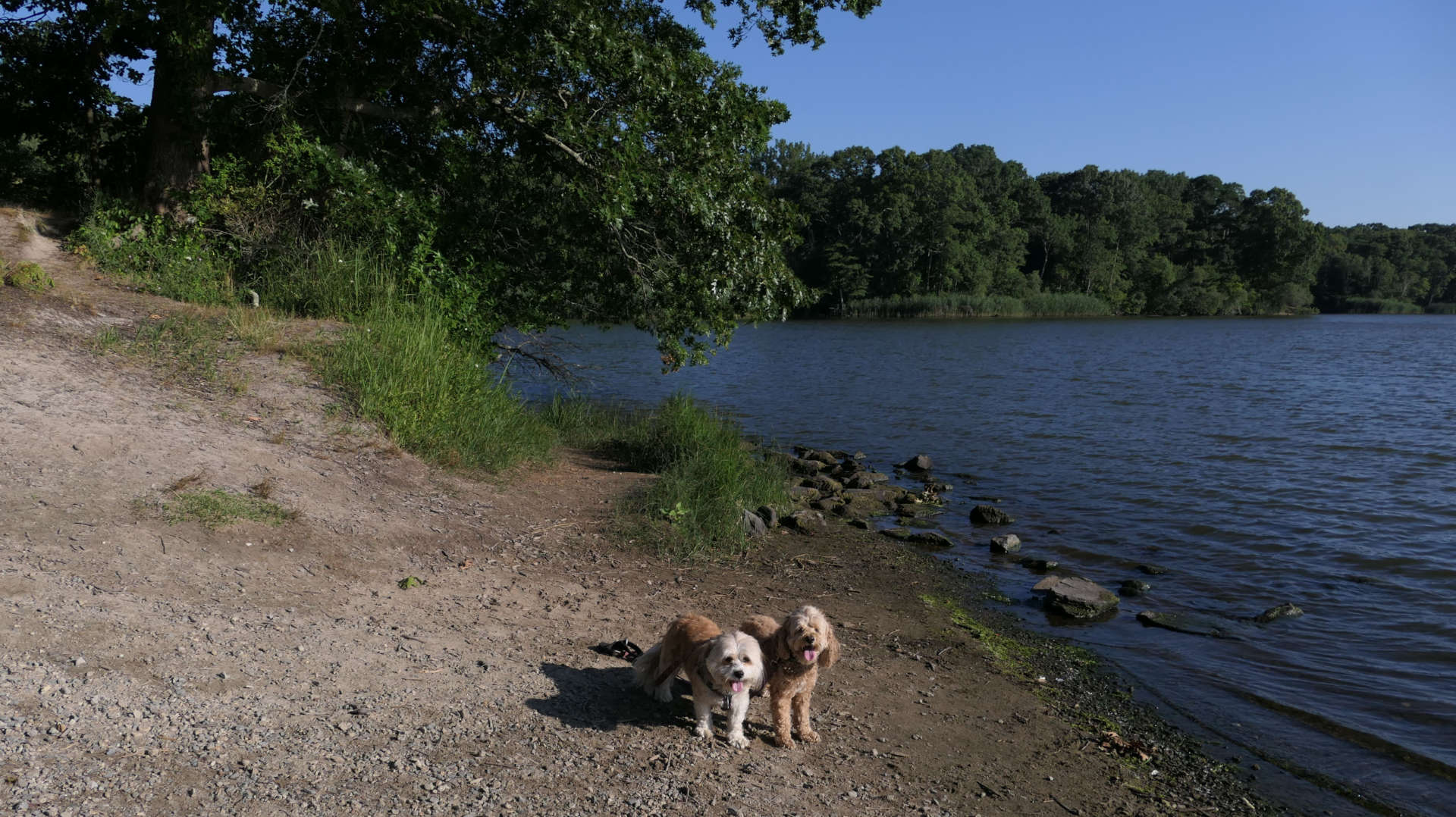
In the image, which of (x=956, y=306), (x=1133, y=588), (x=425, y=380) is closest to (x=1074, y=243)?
(x=956, y=306)

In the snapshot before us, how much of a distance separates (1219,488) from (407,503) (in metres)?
13.1

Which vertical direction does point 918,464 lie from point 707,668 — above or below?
below

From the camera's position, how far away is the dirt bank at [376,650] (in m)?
4.46

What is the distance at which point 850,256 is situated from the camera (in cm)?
8638

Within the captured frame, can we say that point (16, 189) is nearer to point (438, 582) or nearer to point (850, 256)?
point (438, 582)

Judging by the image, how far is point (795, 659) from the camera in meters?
5.24

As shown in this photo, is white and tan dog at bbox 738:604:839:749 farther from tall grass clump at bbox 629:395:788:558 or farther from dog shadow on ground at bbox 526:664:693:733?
tall grass clump at bbox 629:395:788:558

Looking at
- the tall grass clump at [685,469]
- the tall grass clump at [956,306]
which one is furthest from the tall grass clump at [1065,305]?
the tall grass clump at [685,469]

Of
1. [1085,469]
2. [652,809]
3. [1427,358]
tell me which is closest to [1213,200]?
[1427,358]

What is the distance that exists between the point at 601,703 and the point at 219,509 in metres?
3.72

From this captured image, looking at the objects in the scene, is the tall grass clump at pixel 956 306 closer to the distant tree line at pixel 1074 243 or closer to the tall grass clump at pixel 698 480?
the distant tree line at pixel 1074 243

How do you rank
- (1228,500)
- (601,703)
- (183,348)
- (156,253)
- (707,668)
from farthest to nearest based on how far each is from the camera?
1. (1228,500)
2. (156,253)
3. (183,348)
4. (601,703)
5. (707,668)

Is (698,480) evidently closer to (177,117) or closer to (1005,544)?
(1005,544)

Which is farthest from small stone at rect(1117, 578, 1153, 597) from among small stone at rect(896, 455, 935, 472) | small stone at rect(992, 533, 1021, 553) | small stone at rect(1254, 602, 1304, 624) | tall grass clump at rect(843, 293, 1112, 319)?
tall grass clump at rect(843, 293, 1112, 319)
